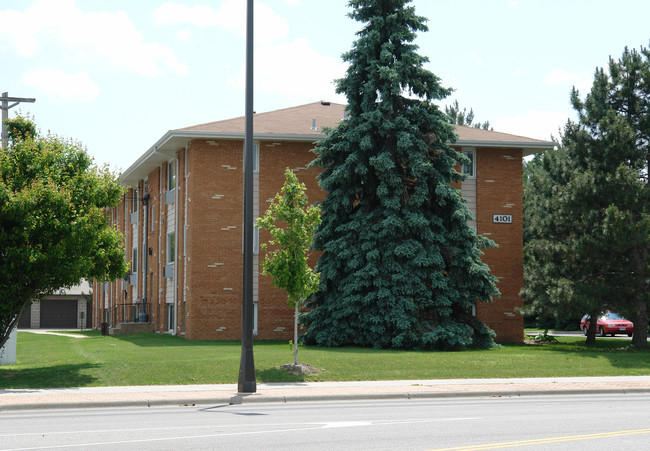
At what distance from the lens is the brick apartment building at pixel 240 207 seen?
3203 cm

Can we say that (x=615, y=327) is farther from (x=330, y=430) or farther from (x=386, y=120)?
(x=330, y=430)

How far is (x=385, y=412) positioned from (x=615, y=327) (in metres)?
35.1

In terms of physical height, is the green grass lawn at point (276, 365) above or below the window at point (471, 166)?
below

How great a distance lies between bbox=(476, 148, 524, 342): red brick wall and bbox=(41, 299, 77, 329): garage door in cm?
4401

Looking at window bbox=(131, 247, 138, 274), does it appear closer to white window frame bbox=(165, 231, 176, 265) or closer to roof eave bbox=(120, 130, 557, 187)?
white window frame bbox=(165, 231, 176, 265)

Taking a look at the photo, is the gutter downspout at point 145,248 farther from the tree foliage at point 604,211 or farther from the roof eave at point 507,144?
the tree foliage at point 604,211

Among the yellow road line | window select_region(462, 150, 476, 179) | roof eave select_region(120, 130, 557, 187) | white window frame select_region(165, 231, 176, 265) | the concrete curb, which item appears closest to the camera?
the yellow road line

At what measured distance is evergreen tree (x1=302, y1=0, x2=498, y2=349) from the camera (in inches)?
1071

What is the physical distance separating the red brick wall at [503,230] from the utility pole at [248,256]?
18.7 m

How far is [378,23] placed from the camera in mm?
28281

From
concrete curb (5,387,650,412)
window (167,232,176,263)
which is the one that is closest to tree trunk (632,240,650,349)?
concrete curb (5,387,650,412)

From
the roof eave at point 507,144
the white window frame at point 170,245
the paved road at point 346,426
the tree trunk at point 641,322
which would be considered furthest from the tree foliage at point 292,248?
the white window frame at point 170,245


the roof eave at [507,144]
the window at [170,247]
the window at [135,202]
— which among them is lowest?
the window at [170,247]

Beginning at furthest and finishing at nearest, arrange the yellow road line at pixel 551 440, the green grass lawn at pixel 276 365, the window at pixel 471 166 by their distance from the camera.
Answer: the window at pixel 471 166, the green grass lawn at pixel 276 365, the yellow road line at pixel 551 440
